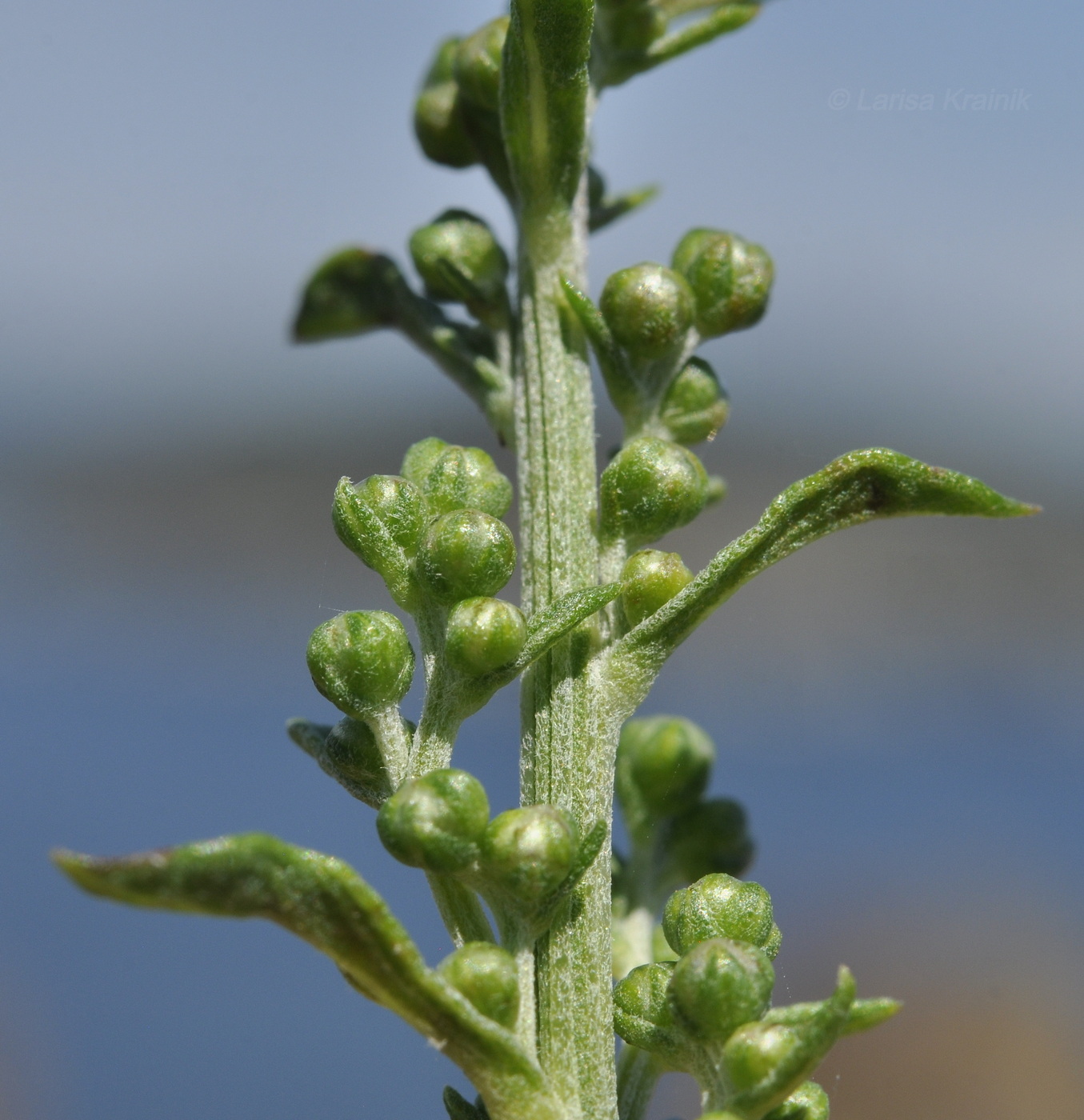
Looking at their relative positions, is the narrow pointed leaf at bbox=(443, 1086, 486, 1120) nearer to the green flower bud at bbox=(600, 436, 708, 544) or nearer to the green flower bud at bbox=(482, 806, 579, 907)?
the green flower bud at bbox=(482, 806, 579, 907)

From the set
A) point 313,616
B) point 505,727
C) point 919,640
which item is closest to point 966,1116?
point 505,727

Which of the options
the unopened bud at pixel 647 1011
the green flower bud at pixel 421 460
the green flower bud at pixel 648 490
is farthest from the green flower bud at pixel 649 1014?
the green flower bud at pixel 421 460

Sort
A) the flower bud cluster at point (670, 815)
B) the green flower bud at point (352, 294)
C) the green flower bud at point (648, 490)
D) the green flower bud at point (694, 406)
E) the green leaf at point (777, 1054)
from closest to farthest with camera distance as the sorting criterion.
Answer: the green leaf at point (777, 1054)
the green flower bud at point (648, 490)
the green flower bud at point (694, 406)
the flower bud cluster at point (670, 815)
the green flower bud at point (352, 294)

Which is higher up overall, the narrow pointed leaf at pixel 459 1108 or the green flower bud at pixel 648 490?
the green flower bud at pixel 648 490

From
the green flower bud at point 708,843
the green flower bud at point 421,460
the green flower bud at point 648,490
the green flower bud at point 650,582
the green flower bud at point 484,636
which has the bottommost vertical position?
the green flower bud at point 708,843

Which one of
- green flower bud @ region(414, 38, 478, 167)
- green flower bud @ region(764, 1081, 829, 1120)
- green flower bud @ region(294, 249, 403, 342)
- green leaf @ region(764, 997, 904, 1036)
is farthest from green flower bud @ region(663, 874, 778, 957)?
green flower bud @ region(414, 38, 478, 167)

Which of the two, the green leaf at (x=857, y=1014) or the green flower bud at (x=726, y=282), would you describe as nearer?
the green leaf at (x=857, y=1014)

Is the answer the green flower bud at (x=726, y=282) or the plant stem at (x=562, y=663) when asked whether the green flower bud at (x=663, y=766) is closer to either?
the plant stem at (x=562, y=663)
